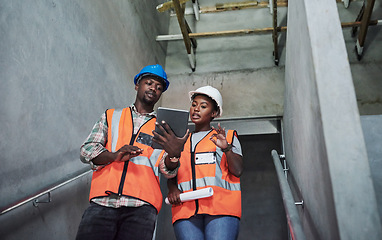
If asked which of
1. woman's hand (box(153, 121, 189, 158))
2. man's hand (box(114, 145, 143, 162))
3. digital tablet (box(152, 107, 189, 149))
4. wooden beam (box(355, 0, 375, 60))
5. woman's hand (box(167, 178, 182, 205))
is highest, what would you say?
wooden beam (box(355, 0, 375, 60))

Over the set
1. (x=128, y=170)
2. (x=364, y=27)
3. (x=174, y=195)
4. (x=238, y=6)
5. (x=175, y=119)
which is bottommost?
(x=174, y=195)

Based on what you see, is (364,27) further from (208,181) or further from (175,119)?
(175,119)

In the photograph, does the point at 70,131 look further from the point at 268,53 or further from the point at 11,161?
the point at 268,53

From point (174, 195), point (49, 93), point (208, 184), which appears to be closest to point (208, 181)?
point (208, 184)

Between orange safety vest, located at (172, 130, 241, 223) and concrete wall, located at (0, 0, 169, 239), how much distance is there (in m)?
0.73

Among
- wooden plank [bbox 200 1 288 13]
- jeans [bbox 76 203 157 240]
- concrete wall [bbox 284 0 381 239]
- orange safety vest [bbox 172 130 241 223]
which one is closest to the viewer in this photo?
concrete wall [bbox 284 0 381 239]

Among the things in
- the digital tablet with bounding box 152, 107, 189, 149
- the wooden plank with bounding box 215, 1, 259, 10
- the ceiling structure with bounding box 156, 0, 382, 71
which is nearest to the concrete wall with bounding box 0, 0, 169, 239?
the digital tablet with bounding box 152, 107, 189, 149

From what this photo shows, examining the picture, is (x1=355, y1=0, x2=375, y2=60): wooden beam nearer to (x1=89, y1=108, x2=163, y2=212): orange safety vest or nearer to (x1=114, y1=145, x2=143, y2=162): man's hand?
(x1=89, y1=108, x2=163, y2=212): orange safety vest

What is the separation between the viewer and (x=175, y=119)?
5.50 ft

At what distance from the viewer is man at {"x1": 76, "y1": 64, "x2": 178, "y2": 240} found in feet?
5.03

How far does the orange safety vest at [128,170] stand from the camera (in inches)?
64.3

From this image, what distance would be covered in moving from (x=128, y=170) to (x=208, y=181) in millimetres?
513

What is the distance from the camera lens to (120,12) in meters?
3.57

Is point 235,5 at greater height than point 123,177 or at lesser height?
greater
